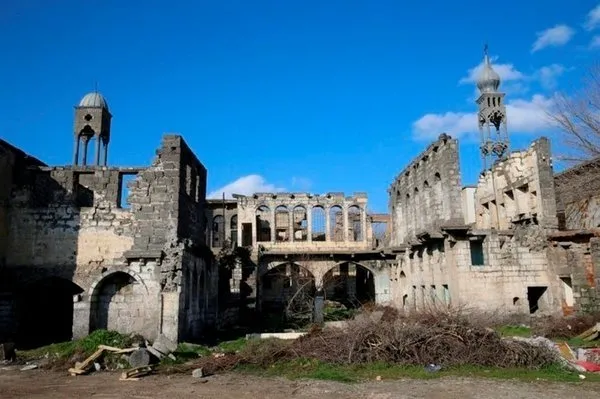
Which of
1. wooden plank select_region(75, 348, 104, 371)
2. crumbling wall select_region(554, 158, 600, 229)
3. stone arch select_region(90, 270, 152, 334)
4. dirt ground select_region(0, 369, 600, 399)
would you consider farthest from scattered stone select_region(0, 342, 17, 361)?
crumbling wall select_region(554, 158, 600, 229)

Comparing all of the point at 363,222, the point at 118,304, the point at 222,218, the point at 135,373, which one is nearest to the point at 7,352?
the point at 118,304

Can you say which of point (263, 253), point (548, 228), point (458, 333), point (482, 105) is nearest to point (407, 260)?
point (548, 228)

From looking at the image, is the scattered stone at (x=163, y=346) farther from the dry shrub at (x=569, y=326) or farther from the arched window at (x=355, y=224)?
the arched window at (x=355, y=224)

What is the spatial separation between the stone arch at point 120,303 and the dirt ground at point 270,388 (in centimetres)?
437

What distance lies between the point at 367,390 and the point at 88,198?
1296 centimetres

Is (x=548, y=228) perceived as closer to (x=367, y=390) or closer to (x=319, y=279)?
(x=367, y=390)

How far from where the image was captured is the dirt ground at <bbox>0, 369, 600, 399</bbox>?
8.23 metres

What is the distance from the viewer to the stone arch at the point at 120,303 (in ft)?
48.2

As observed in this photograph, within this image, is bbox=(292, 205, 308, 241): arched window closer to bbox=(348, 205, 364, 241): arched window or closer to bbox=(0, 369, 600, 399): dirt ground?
bbox=(348, 205, 364, 241): arched window

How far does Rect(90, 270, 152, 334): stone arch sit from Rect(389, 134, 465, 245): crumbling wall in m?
12.3

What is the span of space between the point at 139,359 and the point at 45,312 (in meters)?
8.22

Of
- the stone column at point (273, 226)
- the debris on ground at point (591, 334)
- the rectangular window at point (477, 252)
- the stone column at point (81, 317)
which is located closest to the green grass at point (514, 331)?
the debris on ground at point (591, 334)

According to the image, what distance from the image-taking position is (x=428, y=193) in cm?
2389

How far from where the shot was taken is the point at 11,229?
50.8 ft
